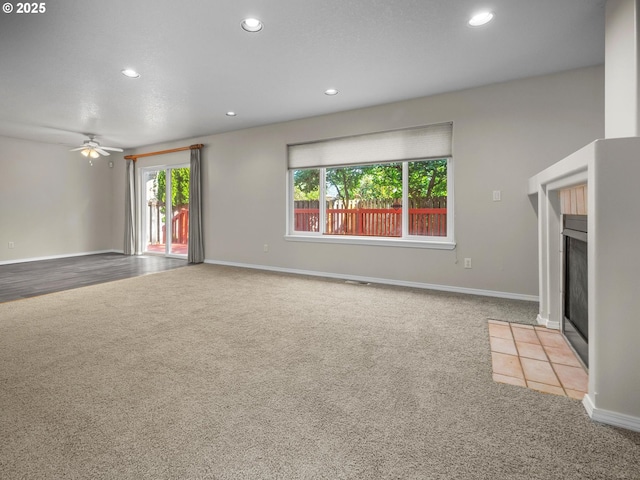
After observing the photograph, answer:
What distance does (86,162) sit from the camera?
288 inches

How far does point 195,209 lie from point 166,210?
1.30 meters

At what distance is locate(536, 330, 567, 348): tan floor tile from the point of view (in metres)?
2.40

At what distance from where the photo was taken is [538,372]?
199 centimetres

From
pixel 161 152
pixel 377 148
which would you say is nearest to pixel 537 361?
pixel 377 148

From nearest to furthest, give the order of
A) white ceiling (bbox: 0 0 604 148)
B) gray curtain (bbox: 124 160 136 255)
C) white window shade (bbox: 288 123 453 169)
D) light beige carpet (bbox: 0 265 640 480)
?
light beige carpet (bbox: 0 265 640 480) < white ceiling (bbox: 0 0 604 148) < white window shade (bbox: 288 123 453 169) < gray curtain (bbox: 124 160 136 255)

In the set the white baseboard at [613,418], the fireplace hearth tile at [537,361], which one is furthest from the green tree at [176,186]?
the white baseboard at [613,418]

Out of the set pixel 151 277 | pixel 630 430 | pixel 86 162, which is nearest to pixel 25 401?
pixel 630 430

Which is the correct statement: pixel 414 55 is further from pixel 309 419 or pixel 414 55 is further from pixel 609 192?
pixel 309 419

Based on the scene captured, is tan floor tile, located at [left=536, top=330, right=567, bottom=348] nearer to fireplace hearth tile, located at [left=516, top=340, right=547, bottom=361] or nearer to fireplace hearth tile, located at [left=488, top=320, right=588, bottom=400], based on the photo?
fireplace hearth tile, located at [left=488, top=320, right=588, bottom=400]

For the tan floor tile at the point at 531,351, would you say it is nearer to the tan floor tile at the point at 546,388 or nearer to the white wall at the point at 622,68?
the tan floor tile at the point at 546,388

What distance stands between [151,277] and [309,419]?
4.23 m

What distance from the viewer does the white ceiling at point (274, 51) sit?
2.36 m

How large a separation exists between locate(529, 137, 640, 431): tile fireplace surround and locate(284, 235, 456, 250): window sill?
8.22ft

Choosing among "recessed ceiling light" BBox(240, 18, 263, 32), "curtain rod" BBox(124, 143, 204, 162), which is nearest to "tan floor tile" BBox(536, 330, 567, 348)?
"recessed ceiling light" BBox(240, 18, 263, 32)
